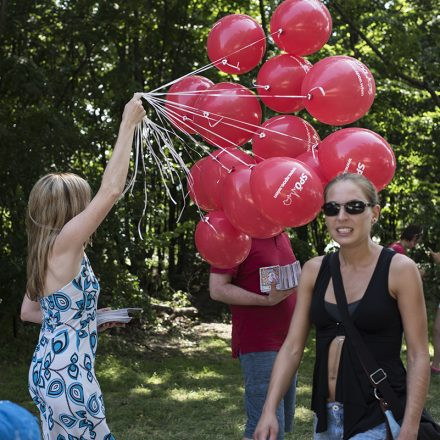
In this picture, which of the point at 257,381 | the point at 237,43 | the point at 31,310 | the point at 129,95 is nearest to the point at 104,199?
the point at 31,310

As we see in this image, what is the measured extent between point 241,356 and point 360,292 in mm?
1625

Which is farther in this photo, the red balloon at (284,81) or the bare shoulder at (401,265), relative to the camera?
the red balloon at (284,81)

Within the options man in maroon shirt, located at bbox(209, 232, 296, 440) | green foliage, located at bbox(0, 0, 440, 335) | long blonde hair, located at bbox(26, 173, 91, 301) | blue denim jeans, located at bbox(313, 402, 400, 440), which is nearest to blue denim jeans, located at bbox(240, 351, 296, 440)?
man in maroon shirt, located at bbox(209, 232, 296, 440)

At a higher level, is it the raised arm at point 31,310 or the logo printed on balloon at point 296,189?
the logo printed on balloon at point 296,189

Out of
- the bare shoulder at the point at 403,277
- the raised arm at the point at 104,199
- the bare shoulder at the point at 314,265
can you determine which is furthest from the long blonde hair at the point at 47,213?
the bare shoulder at the point at 403,277

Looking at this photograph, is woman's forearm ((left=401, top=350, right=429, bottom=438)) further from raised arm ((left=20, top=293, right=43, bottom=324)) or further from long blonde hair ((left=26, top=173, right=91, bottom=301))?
raised arm ((left=20, top=293, right=43, bottom=324))

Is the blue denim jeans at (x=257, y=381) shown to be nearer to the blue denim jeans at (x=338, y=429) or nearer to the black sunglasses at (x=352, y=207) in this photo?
the blue denim jeans at (x=338, y=429)

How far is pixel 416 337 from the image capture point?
8.98 feet

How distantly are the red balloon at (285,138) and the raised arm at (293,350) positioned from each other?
37.6 inches

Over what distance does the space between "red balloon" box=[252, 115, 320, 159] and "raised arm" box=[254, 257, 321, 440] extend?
3.13 feet

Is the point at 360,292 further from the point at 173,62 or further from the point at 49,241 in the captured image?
the point at 173,62

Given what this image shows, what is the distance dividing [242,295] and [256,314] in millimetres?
152

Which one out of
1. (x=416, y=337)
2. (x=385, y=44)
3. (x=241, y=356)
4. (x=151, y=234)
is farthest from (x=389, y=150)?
(x=385, y=44)

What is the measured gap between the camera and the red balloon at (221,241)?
3.98m
